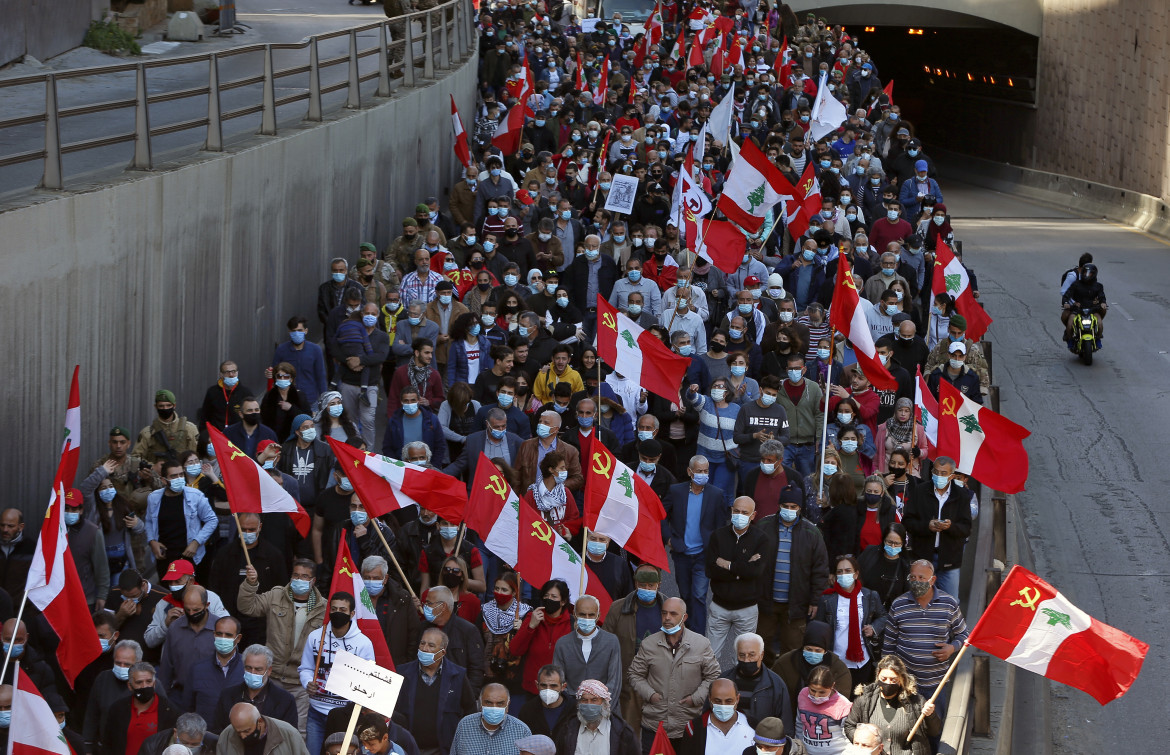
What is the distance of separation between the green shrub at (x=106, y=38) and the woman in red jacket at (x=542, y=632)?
42.9ft

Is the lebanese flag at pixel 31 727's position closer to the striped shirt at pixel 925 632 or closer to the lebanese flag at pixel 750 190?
the striped shirt at pixel 925 632

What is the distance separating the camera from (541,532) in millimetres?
11352

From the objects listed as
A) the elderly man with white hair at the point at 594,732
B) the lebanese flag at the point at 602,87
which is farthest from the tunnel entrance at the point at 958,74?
the elderly man with white hair at the point at 594,732

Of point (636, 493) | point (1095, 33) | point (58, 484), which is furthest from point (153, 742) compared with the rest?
point (1095, 33)

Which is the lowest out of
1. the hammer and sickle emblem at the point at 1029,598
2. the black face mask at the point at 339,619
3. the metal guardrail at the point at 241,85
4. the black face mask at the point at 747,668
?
the black face mask at the point at 747,668

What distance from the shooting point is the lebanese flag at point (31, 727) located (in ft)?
29.5

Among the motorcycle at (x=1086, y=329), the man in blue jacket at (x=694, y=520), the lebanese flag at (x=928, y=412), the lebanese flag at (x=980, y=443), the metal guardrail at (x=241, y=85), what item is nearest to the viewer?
the man in blue jacket at (x=694, y=520)

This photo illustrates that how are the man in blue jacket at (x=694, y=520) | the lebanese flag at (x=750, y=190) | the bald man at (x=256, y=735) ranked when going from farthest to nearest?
the lebanese flag at (x=750, y=190)
the man in blue jacket at (x=694, y=520)
the bald man at (x=256, y=735)

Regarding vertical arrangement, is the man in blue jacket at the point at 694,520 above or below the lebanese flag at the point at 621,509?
below

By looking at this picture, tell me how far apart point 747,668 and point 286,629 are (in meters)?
3.10

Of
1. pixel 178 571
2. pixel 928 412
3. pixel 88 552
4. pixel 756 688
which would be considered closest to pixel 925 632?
pixel 756 688

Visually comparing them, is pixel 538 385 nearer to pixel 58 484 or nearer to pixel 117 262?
pixel 117 262

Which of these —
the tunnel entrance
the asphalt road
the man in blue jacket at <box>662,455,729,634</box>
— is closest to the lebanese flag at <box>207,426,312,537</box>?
the man in blue jacket at <box>662,455,729,634</box>

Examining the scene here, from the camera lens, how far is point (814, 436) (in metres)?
14.7
